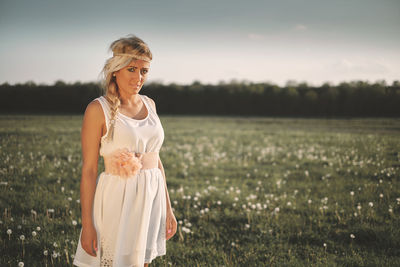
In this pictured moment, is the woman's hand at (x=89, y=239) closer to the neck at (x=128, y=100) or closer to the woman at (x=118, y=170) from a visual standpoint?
the woman at (x=118, y=170)

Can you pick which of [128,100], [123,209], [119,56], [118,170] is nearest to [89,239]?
[123,209]

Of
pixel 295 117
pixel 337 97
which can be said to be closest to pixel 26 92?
pixel 337 97

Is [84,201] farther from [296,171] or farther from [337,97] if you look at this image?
[337,97]

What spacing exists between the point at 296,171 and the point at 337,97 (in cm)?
1089

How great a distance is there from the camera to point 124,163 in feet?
7.81

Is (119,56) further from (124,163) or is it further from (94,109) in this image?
(124,163)

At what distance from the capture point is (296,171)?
8297 mm

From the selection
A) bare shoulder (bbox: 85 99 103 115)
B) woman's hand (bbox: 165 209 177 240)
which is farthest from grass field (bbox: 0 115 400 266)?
bare shoulder (bbox: 85 99 103 115)

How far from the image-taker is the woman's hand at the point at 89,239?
240 cm

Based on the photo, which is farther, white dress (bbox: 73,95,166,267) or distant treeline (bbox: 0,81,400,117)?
distant treeline (bbox: 0,81,400,117)

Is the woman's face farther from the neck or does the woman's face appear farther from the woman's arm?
the woman's arm

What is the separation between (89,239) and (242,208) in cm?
383

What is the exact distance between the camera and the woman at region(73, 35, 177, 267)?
2.35 metres

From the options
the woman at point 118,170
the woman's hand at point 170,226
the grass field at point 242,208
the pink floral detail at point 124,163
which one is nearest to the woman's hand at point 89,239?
the woman at point 118,170
